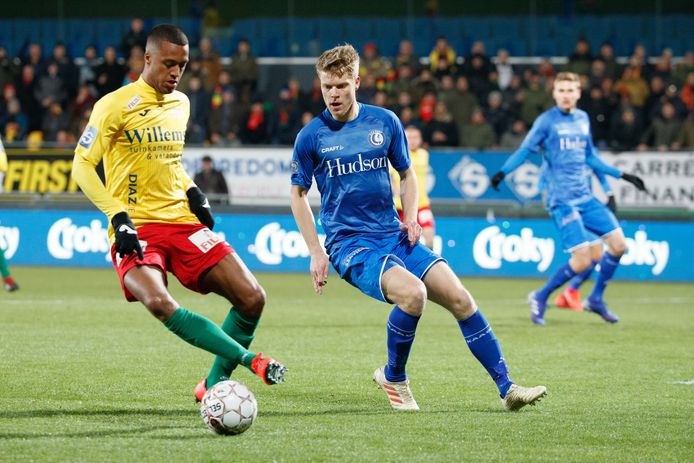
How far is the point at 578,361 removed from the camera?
31.6 ft

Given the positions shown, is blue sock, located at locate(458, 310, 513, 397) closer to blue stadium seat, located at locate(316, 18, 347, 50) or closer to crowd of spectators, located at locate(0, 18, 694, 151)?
crowd of spectators, located at locate(0, 18, 694, 151)

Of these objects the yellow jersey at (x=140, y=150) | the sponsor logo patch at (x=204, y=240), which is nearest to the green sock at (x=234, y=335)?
the sponsor logo patch at (x=204, y=240)

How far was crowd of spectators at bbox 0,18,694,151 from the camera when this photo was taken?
20.3 metres

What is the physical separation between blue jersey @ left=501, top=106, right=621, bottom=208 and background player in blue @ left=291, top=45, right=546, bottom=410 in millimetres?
5492

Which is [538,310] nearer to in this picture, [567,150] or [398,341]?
[567,150]

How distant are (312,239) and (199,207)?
69 centimetres

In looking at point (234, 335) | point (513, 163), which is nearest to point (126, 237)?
point (234, 335)

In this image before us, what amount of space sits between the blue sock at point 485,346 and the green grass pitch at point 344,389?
0.20m

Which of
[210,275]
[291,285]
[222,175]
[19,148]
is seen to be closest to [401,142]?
[210,275]

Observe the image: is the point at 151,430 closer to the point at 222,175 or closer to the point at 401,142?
the point at 401,142

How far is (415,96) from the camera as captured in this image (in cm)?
2150

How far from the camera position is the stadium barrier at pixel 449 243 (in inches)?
711

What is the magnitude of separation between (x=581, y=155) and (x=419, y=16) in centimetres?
1401

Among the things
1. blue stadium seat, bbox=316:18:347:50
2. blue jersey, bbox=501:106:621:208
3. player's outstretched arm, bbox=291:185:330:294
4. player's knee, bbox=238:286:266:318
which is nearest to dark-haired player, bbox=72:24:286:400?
player's knee, bbox=238:286:266:318
